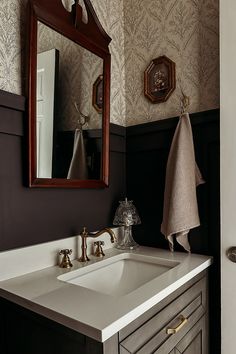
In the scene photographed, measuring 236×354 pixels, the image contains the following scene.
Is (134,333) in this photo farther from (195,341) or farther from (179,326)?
(195,341)

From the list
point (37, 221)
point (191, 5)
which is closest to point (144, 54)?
point (191, 5)

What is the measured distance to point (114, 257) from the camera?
1221 millimetres

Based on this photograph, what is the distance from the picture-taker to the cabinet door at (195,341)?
0.97m

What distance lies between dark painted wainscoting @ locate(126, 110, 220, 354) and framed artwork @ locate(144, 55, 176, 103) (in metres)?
0.15

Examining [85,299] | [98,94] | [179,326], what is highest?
[98,94]

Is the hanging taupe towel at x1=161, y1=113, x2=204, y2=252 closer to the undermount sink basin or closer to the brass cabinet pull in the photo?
the undermount sink basin

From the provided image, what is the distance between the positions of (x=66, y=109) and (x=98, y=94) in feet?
0.81

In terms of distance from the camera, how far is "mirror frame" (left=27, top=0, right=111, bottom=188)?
3.22 feet

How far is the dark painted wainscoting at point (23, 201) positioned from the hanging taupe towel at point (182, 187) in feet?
1.28

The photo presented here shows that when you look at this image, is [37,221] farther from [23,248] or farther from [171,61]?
[171,61]

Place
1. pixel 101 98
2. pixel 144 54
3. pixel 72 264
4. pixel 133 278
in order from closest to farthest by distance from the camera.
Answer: pixel 72 264
pixel 133 278
pixel 101 98
pixel 144 54

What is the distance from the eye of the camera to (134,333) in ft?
2.41

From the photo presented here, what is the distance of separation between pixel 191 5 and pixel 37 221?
1255mm

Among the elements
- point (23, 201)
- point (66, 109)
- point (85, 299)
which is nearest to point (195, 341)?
point (85, 299)
